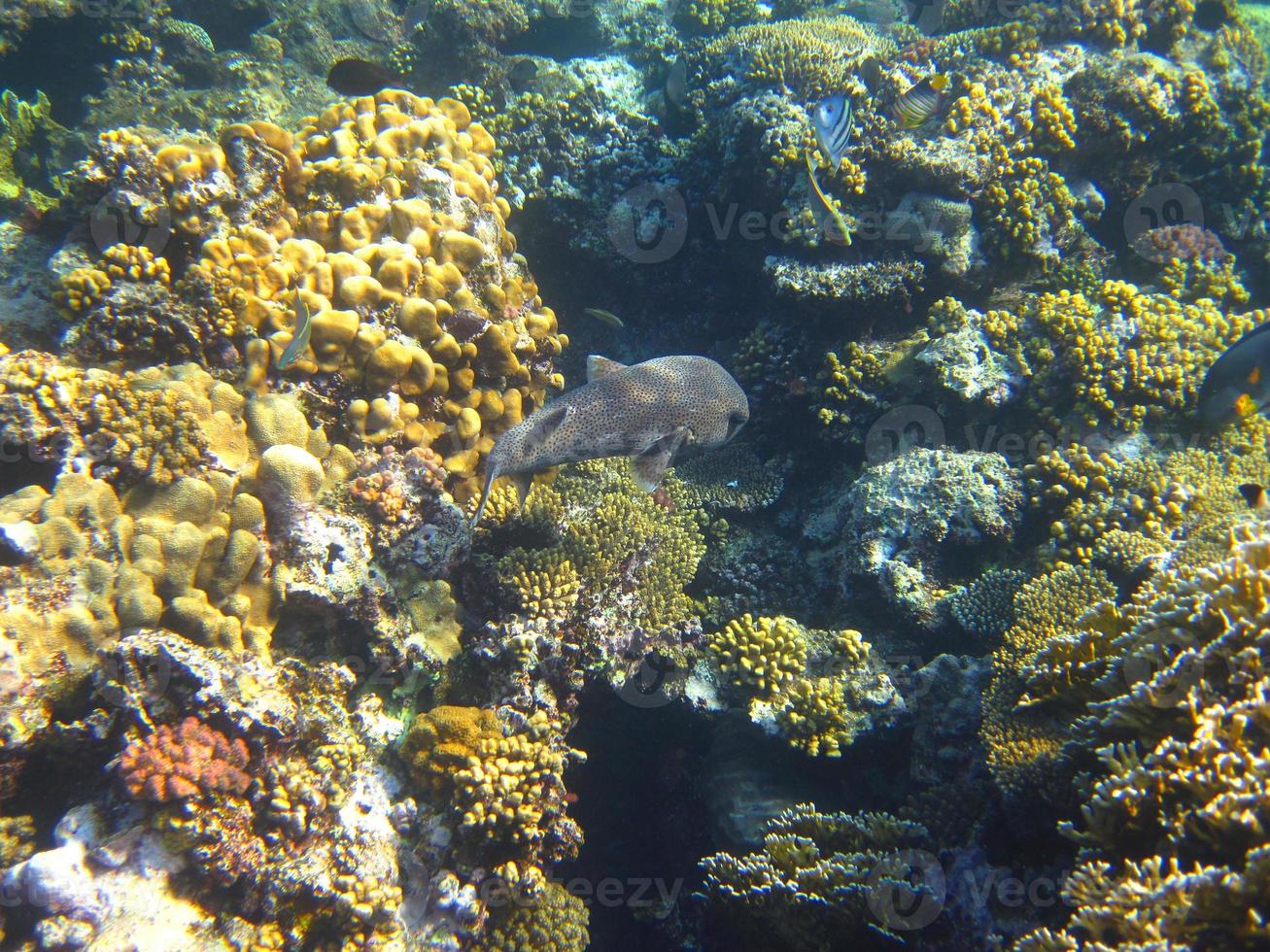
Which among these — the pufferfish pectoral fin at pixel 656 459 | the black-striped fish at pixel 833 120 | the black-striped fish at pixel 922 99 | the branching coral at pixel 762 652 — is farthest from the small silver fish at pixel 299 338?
the black-striped fish at pixel 922 99

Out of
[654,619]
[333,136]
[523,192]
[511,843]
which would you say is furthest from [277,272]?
[511,843]

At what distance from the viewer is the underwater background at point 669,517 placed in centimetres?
335

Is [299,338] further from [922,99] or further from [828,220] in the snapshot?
[922,99]

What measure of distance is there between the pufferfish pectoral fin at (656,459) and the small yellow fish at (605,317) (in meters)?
2.46

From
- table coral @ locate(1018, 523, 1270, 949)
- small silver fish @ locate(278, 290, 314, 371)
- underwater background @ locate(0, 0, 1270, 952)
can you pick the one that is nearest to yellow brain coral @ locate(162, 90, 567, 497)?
underwater background @ locate(0, 0, 1270, 952)

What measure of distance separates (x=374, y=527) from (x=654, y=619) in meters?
2.45

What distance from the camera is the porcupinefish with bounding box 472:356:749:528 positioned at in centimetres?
489

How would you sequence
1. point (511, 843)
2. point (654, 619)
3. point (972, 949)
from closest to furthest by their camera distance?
point (972, 949)
point (511, 843)
point (654, 619)

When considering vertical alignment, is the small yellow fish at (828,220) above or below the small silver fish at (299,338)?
above

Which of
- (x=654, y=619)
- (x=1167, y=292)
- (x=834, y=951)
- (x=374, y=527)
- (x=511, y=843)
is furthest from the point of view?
(x=1167, y=292)

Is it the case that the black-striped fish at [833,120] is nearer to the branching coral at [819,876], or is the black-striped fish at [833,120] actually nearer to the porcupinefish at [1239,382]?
the porcupinefish at [1239,382]

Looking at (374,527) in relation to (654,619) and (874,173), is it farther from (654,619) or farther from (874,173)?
(874,173)

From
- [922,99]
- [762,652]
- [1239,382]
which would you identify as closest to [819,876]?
[762,652]

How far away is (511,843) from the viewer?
419 centimetres
